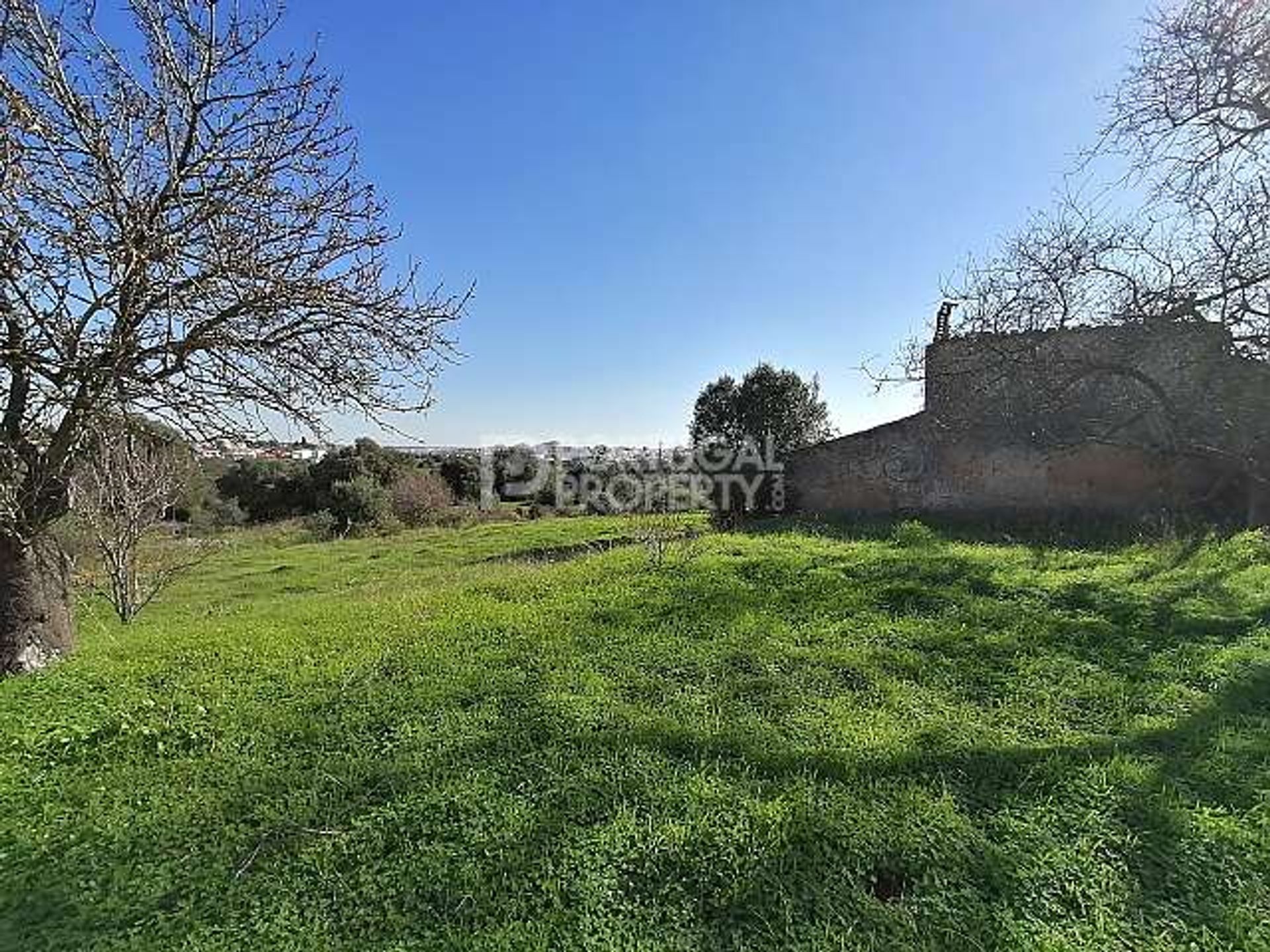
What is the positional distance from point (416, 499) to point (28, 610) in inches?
846

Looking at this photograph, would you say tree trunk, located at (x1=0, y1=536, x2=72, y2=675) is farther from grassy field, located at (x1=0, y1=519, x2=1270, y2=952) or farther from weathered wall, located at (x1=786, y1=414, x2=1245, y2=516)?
weathered wall, located at (x1=786, y1=414, x2=1245, y2=516)

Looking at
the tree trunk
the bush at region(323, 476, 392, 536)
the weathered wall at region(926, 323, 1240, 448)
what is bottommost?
the tree trunk

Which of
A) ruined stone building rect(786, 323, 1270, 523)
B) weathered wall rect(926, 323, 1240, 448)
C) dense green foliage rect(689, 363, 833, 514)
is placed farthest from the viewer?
dense green foliage rect(689, 363, 833, 514)

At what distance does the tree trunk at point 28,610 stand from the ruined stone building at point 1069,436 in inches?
452

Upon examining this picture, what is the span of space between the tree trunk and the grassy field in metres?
0.39

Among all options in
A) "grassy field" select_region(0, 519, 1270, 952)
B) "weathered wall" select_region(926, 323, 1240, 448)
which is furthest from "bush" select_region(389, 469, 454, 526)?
"grassy field" select_region(0, 519, 1270, 952)

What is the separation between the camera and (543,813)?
277 centimetres

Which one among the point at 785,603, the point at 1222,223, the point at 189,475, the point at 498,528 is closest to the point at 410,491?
the point at 498,528

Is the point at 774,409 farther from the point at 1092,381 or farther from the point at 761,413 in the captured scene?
the point at 1092,381

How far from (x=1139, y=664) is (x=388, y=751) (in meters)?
4.65

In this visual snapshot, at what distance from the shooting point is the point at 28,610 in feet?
16.2

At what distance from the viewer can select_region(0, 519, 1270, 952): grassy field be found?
225 cm
